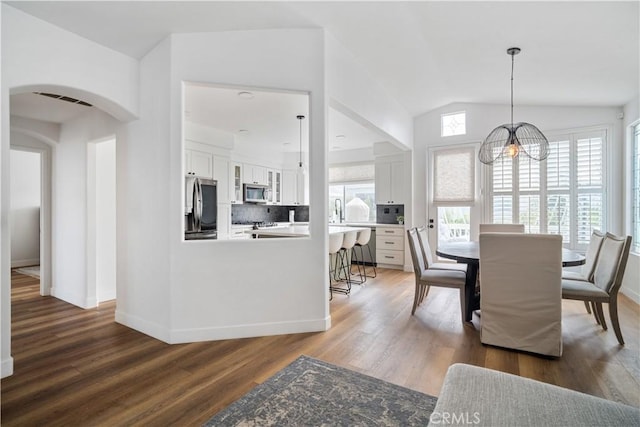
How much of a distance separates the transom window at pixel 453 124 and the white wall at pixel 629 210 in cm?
206

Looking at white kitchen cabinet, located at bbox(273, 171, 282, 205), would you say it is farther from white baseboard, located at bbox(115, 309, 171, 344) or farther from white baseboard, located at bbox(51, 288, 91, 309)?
white baseboard, located at bbox(115, 309, 171, 344)

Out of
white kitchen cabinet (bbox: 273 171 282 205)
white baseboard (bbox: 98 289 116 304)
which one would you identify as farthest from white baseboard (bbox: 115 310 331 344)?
white kitchen cabinet (bbox: 273 171 282 205)

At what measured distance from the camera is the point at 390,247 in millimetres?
6125

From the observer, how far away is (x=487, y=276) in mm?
2627

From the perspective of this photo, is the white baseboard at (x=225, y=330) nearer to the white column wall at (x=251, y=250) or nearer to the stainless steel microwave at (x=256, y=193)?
the white column wall at (x=251, y=250)

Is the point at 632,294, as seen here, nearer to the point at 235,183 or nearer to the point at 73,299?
the point at 235,183

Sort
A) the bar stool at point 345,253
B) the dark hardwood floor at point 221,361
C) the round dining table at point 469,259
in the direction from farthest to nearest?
the bar stool at point 345,253
the round dining table at point 469,259
the dark hardwood floor at point 221,361

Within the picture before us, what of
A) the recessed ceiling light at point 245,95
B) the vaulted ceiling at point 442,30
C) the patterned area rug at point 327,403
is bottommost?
the patterned area rug at point 327,403

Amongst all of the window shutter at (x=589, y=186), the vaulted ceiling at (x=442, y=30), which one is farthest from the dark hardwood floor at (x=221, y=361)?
the vaulted ceiling at (x=442, y=30)

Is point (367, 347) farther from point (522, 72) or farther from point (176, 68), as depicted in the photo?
point (522, 72)

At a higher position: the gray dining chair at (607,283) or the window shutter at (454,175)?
the window shutter at (454,175)

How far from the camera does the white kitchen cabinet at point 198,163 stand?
522 centimetres

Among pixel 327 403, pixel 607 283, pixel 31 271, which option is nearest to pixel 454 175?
pixel 607 283

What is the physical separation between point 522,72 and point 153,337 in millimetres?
4948
